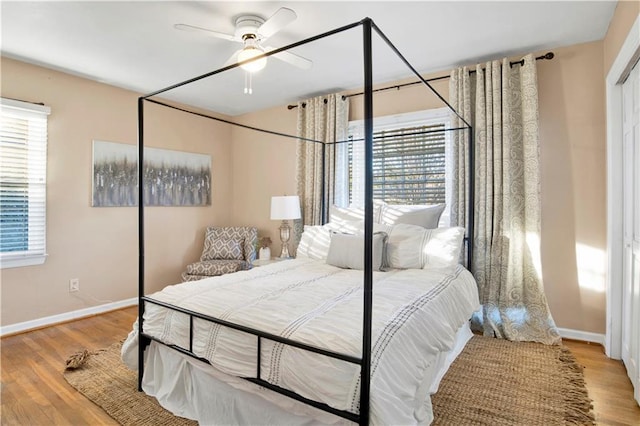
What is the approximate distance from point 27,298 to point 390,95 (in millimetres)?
4030

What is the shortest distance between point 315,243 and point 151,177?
90.8 inches

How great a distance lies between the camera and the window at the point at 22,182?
10.3 ft

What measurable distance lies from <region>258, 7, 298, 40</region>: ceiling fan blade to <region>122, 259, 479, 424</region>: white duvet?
159 centimetres

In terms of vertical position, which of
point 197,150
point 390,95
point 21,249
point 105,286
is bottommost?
point 105,286

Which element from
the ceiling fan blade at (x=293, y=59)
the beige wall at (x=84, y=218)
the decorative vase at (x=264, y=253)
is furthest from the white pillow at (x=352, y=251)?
the beige wall at (x=84, y=218)

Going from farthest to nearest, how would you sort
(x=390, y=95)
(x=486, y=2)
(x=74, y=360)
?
(x=390, y=95) < (x=74, y=360) < (x=486, y=2)

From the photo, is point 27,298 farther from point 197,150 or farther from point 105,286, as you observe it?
point 197,150

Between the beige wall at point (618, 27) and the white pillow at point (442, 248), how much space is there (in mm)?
1611

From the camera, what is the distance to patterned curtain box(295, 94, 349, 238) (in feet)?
13.0

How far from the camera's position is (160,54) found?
3.08 metres

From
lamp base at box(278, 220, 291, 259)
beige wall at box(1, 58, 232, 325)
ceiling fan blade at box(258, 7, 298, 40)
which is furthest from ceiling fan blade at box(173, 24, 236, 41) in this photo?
lamp base at box(278, 220, 291, 259)

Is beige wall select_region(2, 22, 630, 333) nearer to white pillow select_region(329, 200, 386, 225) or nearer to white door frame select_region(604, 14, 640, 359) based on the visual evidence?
white door frame select_region(604, 14, 640, 359)

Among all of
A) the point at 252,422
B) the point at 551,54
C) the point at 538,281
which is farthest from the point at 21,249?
the point at 551,54

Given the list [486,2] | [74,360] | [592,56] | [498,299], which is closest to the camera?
[486,2]
